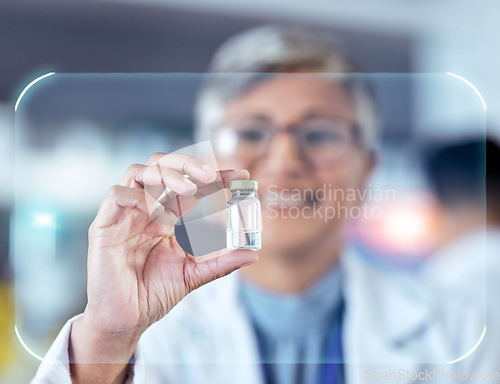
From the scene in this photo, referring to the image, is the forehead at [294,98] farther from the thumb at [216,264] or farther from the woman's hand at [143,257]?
the thumb at [216,264]

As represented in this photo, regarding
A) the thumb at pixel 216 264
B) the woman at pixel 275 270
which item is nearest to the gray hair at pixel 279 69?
the woman at pixel 275 270

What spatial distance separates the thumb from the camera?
2.37 ft

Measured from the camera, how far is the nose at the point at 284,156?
813 mm

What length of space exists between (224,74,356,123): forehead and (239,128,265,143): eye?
0.09 feet

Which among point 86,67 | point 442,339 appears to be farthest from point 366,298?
point 86,67

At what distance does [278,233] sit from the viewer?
32.4 inches

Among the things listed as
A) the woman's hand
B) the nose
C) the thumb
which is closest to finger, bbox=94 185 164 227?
the woman's hand

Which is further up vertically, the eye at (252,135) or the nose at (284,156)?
the eye at (252,135)

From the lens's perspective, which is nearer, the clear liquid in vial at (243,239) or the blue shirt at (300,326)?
the clear liquid in vial at (243,239)

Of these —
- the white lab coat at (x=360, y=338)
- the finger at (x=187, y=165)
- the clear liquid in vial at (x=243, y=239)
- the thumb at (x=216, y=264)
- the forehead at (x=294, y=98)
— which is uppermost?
the forehead at (x=294, y=98)

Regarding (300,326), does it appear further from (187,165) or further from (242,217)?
(187,165)

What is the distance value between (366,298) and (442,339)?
0.50 feet

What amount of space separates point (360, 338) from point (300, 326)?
11cm

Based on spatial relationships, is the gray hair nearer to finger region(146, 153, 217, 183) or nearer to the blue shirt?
finger region(146, 153, 217, 183)
